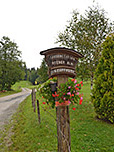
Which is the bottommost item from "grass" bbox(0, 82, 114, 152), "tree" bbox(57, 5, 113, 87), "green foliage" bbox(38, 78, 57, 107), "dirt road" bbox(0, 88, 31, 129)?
"dirt road" bbox(0, 88, 31, 129)

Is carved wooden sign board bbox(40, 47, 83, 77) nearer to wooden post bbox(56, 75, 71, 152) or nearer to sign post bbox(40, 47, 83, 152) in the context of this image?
sign post bbox(40, 47, 83, 152)

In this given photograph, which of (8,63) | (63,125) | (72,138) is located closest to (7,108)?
(72,138)

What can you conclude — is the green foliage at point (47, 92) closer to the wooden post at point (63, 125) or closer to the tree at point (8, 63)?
the wooden post at point (63, 125)

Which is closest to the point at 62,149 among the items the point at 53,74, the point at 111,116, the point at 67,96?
the point at 67,96

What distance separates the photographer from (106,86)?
7.13 metres

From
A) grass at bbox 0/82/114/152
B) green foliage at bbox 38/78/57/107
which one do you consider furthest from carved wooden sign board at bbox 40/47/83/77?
grass at bbox 0/82/114/152

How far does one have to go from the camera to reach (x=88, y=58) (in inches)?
429

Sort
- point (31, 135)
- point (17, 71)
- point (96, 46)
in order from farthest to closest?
point (17, 71)
point (96, 46)
point (31, 135)

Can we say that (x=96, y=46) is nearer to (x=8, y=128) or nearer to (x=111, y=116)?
(x=111, y=116)

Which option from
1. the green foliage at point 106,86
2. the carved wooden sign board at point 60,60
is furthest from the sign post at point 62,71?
the green foliage at point 106,86

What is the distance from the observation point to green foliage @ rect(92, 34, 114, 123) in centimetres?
688

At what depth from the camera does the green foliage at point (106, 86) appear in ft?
22.6

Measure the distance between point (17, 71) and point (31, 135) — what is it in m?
31.8

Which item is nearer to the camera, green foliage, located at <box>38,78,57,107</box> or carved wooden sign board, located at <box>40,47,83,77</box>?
carved wooden sign board, located at <box>40,47,83,77</box>
